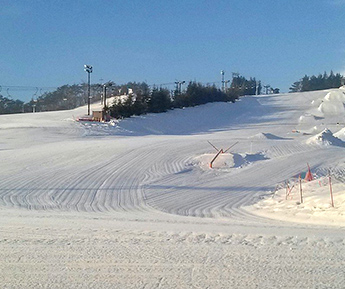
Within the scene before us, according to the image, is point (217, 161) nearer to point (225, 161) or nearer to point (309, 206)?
point (225, 161)

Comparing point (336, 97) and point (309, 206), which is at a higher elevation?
point (336, 97)

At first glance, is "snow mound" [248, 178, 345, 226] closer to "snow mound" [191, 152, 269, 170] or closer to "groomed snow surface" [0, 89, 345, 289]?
"groomed snow surface" [0, 89, 345, 289]

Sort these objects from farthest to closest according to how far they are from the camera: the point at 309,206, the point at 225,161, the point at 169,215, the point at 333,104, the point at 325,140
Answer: the point at 333,104
the point at 325,140
the point at 225,161
the point at 309,206
the point at 169,215

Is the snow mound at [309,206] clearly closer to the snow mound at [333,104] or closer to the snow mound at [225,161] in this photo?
the snow mound at [225,161]

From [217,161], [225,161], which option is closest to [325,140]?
[225,161]

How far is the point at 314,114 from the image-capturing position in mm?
76875

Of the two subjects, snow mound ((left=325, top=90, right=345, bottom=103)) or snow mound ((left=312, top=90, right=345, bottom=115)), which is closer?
snow mound ((left=312, top=90, right=345, bottom=115))

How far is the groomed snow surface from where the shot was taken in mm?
5844

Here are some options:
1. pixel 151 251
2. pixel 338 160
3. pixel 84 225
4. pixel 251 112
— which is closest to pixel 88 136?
pixel 338 160

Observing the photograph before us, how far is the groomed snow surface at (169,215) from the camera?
19.2 ft

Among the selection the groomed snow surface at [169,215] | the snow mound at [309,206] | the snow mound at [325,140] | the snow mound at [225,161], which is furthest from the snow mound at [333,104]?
the snow mound at [309,206]

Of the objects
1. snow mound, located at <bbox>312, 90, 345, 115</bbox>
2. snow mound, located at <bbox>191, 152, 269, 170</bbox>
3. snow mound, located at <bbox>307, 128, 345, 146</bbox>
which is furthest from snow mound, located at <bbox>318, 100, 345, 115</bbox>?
snow mound, located at <bbox>191, 152, 269, 170</bbox>

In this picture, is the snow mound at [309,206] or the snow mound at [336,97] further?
the snow mound at [336,97]

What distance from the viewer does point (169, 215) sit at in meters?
13.4
